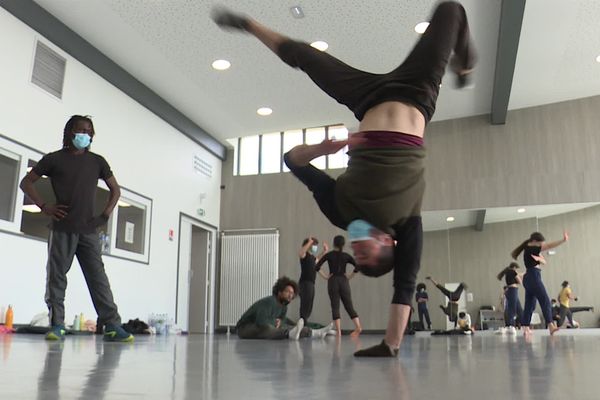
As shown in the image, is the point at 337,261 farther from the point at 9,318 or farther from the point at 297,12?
the point at 9,318

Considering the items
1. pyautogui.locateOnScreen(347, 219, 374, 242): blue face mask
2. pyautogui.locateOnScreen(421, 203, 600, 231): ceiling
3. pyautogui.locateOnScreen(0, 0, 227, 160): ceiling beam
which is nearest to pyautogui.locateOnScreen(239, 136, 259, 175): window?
pyautogui.locateOnScreen(0, 0, 227, 160): ceiling beam

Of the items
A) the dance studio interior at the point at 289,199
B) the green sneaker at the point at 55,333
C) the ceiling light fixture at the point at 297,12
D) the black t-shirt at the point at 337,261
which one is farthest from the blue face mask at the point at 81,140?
the black t-shirt at the point at 337,261

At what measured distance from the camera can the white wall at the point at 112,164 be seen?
19.3 ft

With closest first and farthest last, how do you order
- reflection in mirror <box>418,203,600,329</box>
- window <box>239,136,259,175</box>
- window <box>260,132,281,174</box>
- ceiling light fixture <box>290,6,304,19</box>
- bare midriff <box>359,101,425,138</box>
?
bare midriff <box>359,101,425,138</box>, ceiling light fixture <box>290,6,304,19</box>, reflection in mirror <box>418,203,600,329</box>, window <box>260,132,281,174</box>, window <box>239,136,259,175</box>

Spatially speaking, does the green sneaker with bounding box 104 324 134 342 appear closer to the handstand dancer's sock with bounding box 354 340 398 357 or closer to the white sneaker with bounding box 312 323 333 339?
the handstand dancer's sock with bounding box 354 340 398 357

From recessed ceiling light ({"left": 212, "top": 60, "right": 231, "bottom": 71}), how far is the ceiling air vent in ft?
6.52

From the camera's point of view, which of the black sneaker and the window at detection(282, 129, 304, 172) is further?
the window at detection(282, 129, 304, 172)

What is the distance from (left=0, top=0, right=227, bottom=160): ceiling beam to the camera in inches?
241

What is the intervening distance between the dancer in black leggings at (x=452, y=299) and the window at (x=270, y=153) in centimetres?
388

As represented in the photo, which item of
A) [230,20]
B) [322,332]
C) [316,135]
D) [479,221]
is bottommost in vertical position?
[322,332]

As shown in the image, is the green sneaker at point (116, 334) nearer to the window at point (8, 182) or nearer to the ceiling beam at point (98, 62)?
the window at point (8, 182)

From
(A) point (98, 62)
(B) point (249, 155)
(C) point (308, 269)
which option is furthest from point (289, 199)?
(A) point (98, 62)

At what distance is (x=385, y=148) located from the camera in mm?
1912

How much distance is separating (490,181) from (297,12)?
529 cm
